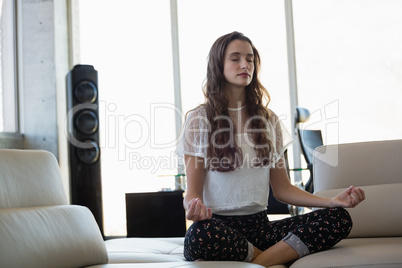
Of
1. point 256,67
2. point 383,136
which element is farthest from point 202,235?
point 383,136

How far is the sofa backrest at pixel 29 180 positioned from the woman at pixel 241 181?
44cm

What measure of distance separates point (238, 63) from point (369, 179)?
705mm

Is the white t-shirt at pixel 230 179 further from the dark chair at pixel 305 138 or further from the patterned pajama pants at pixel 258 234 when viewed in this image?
the dark chair at pixel 305 138

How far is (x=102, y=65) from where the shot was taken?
5.17m

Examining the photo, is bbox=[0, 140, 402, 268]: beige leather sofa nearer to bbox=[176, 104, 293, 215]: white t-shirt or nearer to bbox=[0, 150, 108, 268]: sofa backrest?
bbox=[0, 150, 108, 268]: sofa backrest

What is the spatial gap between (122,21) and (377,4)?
240 centimetres

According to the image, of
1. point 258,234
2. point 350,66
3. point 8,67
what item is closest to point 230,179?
point 258,234

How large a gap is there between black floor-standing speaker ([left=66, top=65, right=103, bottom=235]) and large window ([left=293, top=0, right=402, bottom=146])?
1895 mm

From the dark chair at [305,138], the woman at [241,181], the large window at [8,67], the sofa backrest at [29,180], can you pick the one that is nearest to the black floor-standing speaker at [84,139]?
the large window at [8,67]

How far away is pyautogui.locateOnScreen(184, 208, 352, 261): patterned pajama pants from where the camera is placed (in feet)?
5.28

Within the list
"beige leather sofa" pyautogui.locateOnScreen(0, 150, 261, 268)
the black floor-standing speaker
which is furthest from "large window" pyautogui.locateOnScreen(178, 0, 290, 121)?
"beige leather sofa" pyautogui.locateOnScreen(0, 150, 261, 268)

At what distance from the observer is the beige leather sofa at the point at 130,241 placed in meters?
1.48

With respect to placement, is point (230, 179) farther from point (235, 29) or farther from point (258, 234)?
point (235, 29)

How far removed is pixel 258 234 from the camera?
181cm
